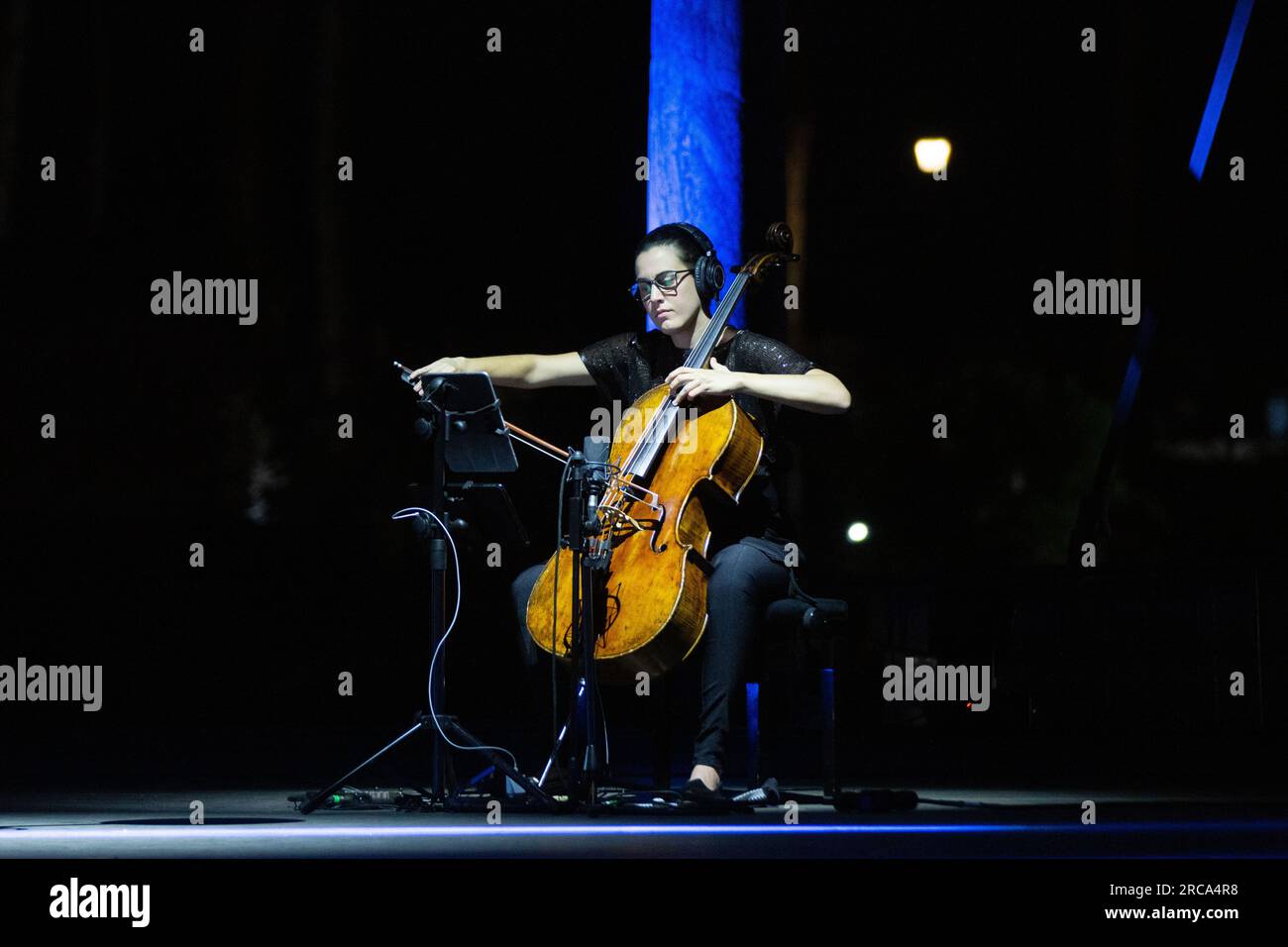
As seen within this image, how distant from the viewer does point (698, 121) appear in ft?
16.8

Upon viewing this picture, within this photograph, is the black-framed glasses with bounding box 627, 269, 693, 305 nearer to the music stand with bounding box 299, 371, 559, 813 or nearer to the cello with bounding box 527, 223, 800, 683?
the cello with bounding box 527, 223, 800, 683

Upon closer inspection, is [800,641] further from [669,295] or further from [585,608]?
[669,295]

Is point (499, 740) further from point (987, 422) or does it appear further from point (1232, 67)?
point (987, 422)

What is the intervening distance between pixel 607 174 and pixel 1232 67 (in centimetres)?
274

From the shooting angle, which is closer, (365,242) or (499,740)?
(499,740)

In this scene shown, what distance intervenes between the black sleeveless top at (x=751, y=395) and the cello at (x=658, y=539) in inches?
5.5

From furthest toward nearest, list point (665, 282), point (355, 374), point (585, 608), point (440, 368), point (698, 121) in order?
point (355, 374) < point (698, 121) < point (665, 282) < point (440, 368) < point (585, 608)

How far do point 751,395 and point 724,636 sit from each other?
0.60 metres

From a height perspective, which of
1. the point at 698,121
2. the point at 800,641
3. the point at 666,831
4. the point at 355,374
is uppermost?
the point at 698,121

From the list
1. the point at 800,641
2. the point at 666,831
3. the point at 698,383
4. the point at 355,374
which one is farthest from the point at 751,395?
the point at 355,374

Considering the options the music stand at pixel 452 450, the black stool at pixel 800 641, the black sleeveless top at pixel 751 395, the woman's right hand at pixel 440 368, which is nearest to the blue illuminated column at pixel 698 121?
the black sleeveless top at pixel 751 395

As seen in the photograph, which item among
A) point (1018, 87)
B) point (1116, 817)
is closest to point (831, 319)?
point (1018, 87)

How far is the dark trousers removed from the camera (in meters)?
3.68
